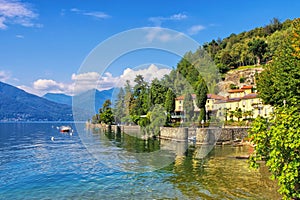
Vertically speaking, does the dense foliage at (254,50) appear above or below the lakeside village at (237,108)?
above

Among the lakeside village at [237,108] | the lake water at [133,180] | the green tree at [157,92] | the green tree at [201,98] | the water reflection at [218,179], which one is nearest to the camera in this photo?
the water reflection at [218,179]

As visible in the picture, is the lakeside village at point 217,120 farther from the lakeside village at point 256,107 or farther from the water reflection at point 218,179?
the water reflection at point 218,179

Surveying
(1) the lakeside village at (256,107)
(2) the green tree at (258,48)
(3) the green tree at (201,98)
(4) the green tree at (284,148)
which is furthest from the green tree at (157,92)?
(2) the green tree at (258,48)

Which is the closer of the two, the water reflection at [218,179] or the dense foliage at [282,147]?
the dense foliage at [282,147]

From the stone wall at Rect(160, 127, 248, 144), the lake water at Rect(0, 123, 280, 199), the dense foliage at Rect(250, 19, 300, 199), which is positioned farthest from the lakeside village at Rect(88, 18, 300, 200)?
the lake water at Rect(0, 123, 280, 199)

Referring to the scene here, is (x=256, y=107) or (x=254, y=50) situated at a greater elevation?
(x=254, y=50)

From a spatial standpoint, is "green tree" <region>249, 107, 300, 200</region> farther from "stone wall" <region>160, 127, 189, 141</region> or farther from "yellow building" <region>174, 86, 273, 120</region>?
"yellow building" <region>174, 86, 273, 120</region>

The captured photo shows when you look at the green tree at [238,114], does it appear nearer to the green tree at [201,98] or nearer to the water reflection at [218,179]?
the green tree at [201,98]

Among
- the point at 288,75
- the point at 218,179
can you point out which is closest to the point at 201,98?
the point at 288,75

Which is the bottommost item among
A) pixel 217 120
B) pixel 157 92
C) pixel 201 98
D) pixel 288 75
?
pixel 217 120

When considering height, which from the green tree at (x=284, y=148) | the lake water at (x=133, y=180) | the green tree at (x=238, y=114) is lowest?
the lake water at (x=133, y=180)

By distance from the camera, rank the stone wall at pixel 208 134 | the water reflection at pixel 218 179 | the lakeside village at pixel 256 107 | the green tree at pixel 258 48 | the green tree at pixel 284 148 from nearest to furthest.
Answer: the green tree at pixel 284 148 < the lakeside village at pixel 256 107 < the water reflection at pixel 218 179 < the stone wall at pixel 208 134 < the green tree at pixel 258 48

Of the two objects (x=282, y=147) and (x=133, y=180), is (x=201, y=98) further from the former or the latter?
(x=282, y=147)

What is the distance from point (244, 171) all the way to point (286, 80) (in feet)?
39.9
